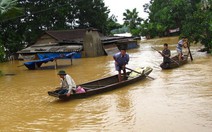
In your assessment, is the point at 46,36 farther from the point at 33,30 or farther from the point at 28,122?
the point at 28,122

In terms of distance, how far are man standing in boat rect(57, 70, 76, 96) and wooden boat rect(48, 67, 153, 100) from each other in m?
0.16

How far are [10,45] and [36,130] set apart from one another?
2361 cm

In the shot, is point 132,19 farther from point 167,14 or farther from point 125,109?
point 125,109

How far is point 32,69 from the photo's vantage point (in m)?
21.2

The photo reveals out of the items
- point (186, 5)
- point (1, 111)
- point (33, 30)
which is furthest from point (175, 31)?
point (1, 111)

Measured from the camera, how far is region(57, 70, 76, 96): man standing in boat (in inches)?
383

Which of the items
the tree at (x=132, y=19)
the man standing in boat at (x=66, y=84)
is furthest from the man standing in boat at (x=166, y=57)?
the tree at (x=132, y=19)

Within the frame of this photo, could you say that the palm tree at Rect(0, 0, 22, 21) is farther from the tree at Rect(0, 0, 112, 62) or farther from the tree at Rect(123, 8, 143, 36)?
the tree at Rect(123, 8, 143, 36)

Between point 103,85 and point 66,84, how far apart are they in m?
2.47

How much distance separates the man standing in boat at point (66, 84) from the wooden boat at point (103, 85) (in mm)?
162

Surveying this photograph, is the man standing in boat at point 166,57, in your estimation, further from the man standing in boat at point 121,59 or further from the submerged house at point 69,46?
the submerged house at point 69,46

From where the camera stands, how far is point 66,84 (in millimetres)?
9898

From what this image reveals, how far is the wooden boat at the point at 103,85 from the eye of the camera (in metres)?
10.1

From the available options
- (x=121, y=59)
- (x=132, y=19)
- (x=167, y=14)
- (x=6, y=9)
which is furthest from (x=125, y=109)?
A: (x=132, y=19)
